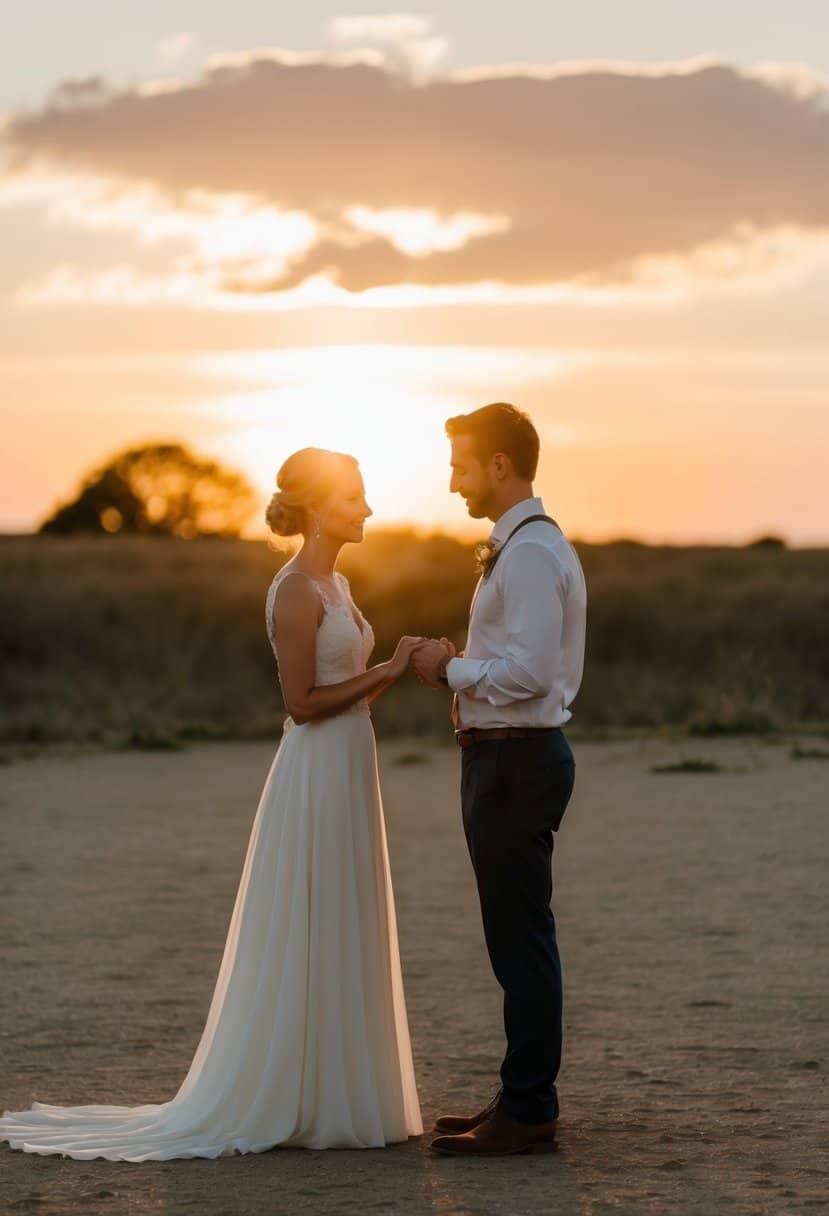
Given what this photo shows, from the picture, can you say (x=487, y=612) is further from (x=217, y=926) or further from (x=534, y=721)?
(x=217, y=926)

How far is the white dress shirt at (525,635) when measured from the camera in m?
5.54

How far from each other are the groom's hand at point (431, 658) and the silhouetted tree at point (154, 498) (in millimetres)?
68606

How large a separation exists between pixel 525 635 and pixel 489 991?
13.9ft

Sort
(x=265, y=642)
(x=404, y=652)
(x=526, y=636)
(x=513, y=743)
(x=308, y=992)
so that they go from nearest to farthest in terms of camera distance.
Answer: (x=526, y=636) → (x=513, y=743) → (x=404, y=652) → (x=308, y=992) → (x=265, y=642)

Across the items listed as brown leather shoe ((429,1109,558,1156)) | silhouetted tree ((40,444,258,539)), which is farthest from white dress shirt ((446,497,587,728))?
silhouetted tree ((40,444,258,539))

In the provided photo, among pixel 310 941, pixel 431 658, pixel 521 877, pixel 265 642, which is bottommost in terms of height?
pixel 265 642

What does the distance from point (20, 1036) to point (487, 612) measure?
365cm

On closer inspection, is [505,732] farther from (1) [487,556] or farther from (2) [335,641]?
(2) [335,641]

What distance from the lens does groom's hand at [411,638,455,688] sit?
18.7ft

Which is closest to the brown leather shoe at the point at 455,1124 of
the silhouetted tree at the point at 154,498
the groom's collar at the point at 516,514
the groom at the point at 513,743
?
the groom at the point at 513,743

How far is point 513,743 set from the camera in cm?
567

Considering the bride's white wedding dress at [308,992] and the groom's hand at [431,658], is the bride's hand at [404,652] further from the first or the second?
the bride's white wedding dress at [308,992]

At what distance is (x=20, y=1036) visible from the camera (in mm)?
8359

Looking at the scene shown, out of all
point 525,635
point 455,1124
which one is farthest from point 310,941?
point 525,635
